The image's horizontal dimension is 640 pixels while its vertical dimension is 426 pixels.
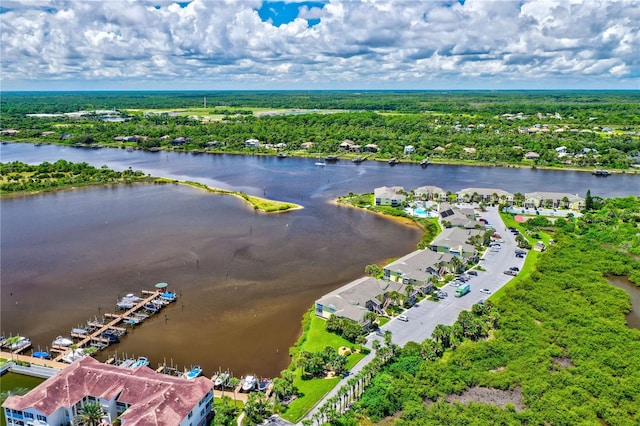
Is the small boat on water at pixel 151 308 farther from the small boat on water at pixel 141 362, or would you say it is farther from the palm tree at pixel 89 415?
the palm tree at pixel 89 415

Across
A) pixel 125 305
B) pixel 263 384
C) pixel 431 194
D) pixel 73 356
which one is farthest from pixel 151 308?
pixel 431 194

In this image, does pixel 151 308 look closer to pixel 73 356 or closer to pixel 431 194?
pixel 73 356

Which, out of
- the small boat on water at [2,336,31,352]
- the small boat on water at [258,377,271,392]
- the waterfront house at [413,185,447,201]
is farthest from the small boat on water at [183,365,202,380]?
the waterfront house at [413,185,447,201]

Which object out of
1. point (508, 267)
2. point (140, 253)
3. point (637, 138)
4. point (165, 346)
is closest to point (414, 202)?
point (508, 267)

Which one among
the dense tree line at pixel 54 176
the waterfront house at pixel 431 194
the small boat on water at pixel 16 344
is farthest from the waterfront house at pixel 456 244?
the dense tree line at pixel 54 176

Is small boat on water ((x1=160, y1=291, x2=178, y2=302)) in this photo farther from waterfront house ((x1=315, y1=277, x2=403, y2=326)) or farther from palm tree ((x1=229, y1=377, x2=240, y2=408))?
palm tree ((x1=229, y1=377, x2=240, y2=408))

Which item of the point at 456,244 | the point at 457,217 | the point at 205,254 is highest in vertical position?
the point at 457,217
